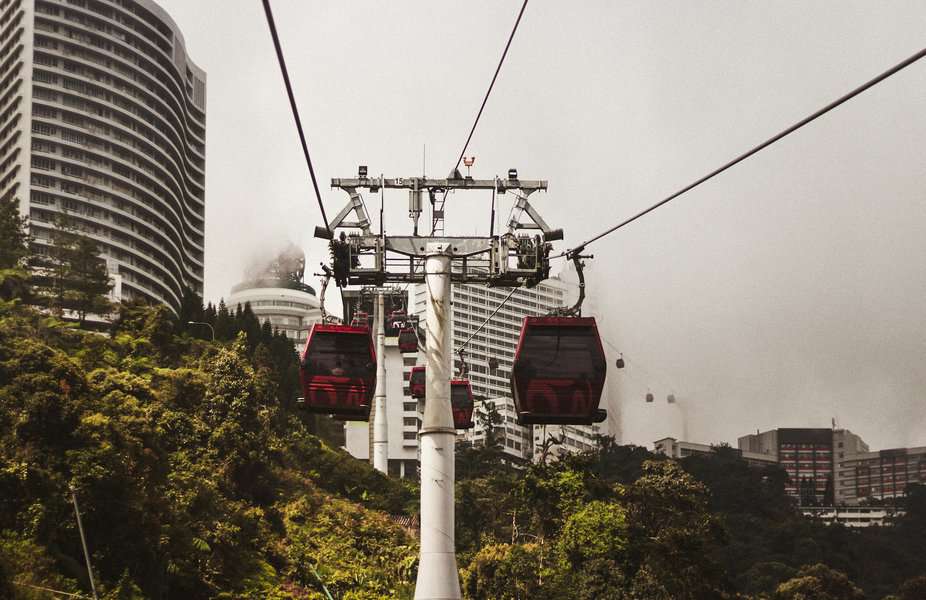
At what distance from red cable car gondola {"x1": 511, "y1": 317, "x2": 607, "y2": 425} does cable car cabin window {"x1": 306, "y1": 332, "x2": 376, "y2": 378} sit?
2844 mm

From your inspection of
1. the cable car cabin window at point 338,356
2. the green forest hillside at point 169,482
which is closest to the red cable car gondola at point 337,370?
the cable car cabin window at point 338,356

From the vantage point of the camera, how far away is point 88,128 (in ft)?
411

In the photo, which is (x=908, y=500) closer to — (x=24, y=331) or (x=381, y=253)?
(x=24, y=331)

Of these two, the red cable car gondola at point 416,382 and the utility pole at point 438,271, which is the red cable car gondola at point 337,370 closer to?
the utility pole at point 438,271

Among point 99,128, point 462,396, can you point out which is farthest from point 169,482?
point 99,128

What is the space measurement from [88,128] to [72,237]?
43.1 meters

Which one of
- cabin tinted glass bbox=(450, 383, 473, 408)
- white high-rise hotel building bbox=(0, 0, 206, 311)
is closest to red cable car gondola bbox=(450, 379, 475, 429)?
cabin tinted glass bbox=(450, 383, 473, 408)

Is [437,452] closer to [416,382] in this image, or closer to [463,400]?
[463,400]

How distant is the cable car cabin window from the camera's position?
60.1ft

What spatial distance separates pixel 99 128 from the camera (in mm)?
126250

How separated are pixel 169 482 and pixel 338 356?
2459 centimetres

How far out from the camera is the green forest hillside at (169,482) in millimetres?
31094

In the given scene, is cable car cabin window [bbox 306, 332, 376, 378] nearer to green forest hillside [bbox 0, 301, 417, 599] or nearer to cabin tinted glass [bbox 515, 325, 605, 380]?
cabin tinted glass [bbox 515, 325, 605, 380]

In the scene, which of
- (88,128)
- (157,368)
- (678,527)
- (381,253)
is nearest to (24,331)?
(157,368)
